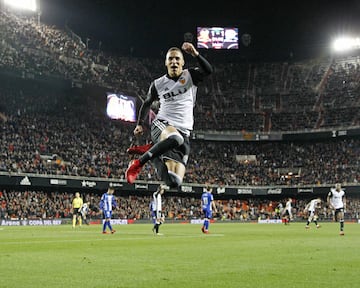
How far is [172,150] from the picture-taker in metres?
7.97

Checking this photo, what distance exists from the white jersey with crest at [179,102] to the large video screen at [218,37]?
66.0 meters

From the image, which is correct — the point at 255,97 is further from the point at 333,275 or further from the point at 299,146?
the point at 333,275

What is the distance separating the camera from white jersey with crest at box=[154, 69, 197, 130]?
27.0 feet

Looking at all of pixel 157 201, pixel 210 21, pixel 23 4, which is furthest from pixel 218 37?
pixel 157 201

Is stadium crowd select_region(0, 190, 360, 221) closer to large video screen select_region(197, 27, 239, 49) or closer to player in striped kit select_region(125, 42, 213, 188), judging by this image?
large video screen select_region(197, 27, 239, 49)

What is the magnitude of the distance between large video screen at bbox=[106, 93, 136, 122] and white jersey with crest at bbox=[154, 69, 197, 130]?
5168 cm

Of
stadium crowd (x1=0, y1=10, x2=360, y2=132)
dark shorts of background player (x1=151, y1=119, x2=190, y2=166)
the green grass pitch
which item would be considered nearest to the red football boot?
dark shorts of background player (x1=151, y1=119, x2=190, y2=166)

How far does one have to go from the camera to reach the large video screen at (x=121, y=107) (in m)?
59.9

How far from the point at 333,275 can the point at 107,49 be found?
6595 cm

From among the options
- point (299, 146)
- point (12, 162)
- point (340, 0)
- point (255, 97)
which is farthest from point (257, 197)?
point (12, 162)

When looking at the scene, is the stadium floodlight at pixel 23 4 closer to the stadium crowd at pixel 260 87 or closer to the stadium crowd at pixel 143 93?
the stadium crowd at pixel 143 93

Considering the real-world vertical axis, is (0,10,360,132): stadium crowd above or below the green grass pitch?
above

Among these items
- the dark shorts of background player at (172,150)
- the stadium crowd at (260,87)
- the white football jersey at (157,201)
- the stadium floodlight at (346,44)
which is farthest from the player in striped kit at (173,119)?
the stadium floodlight at (346,44)

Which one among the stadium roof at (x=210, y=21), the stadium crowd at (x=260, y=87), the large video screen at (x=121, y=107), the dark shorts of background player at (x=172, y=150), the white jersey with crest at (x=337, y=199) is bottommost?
the white jersey with crest at (x=337, y=199)
